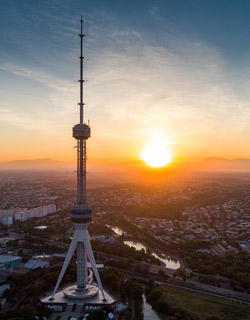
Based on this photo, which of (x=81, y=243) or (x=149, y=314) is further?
(x=81, y=243)

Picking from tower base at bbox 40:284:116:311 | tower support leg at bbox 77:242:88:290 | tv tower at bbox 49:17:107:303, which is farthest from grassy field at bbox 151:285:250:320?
tower support leg at bbox 77:242:88:290

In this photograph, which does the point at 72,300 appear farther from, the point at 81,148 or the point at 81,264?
the point at 81,148

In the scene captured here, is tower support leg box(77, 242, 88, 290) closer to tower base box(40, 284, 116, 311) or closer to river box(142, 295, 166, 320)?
tower base box(40, 284, 116, 311)

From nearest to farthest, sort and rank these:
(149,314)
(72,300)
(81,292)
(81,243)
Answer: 1. (72,300)
2. (149,314)
3. (81,292)
4. (81,243)

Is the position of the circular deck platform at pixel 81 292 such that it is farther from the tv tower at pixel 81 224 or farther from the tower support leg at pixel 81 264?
the tower support leg at pixel 81 264

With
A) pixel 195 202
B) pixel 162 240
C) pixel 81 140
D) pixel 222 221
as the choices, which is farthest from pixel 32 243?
pixel 195 202

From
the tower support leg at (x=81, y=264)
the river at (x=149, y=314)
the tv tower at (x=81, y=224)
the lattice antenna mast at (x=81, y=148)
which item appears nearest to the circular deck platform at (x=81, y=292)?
the tv tower at (x=81, y=224)

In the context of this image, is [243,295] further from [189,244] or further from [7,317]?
[7,317]

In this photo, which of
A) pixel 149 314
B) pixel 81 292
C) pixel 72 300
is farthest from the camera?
pixel 81 292

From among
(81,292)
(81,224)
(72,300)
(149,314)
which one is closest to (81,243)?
(81,224)
